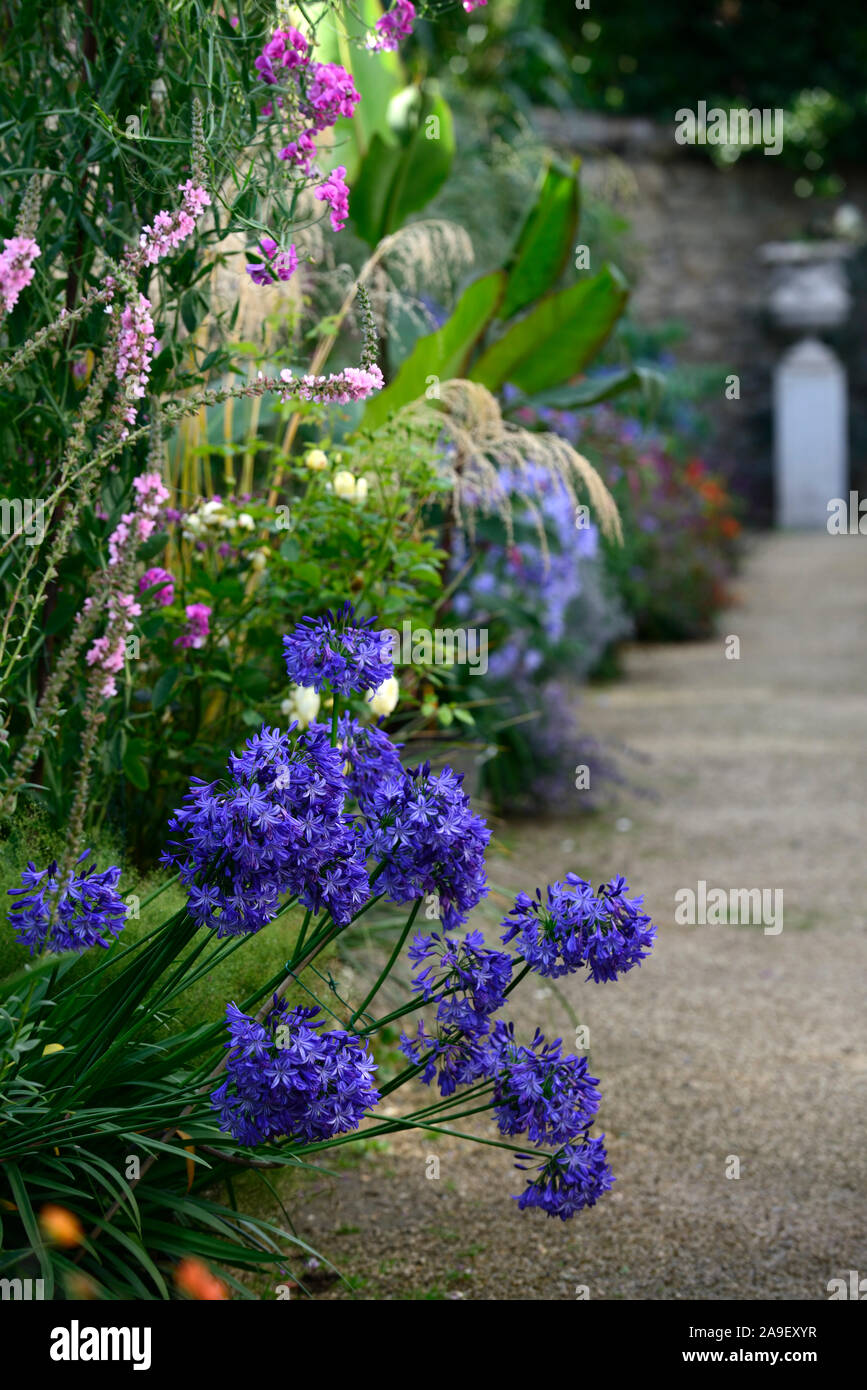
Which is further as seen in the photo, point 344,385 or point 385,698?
point 385,698

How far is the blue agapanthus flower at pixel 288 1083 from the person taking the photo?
1487 mm

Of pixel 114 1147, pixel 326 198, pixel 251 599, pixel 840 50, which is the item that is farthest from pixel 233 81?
pixel 840 50

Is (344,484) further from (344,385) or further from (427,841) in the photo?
(427,841)

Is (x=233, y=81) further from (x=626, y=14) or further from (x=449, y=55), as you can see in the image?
(x=626, y=14)

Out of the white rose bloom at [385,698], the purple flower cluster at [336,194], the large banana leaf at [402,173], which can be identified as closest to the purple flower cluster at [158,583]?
the white rose bloom at [385,698]

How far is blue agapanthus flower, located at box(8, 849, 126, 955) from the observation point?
167 centimetres

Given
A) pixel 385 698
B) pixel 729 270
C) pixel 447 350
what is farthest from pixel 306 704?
pixel 729 270

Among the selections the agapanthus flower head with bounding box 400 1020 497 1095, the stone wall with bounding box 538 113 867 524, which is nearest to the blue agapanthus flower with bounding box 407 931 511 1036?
the agapanthus flower head with bounding box 400 1020 497 1095

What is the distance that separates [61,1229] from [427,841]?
0.54m

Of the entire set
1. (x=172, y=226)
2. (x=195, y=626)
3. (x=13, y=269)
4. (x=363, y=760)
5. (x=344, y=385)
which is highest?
(x=172, y=226)

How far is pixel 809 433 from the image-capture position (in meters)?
13.6

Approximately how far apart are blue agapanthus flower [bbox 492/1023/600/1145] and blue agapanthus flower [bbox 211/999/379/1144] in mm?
193
